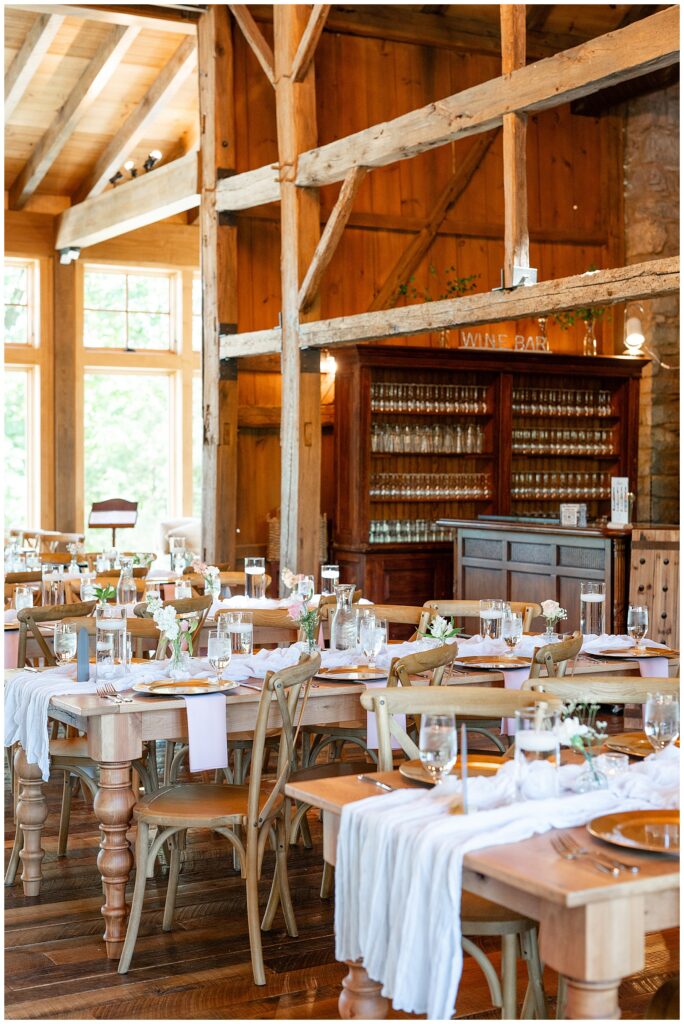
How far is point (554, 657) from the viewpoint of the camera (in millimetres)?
4359

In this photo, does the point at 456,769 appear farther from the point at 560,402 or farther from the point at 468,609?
the point at 560,402

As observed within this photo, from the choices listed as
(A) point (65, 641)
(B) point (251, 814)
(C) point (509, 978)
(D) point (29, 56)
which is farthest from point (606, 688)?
(D) point (29, 56)

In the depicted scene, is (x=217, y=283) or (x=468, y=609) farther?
(x=217, y=283)

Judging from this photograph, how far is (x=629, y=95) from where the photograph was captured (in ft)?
39.7

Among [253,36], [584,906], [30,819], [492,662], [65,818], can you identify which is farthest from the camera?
[253,36]

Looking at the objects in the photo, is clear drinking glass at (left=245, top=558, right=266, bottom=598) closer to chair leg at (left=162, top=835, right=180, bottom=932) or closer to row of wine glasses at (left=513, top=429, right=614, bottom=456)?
chair leg at (left=162, top=835, right=180, bottom=932)

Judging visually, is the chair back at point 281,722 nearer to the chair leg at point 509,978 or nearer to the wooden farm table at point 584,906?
the chair leg at point 509,978

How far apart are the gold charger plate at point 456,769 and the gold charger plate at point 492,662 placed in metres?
1.67

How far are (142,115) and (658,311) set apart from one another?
5.30m

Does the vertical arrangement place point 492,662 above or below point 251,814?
above

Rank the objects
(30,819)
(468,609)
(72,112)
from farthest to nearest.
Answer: (72,112)
(468,609)
(30,819)

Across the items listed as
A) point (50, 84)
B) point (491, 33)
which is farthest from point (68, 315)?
point (491, 33)

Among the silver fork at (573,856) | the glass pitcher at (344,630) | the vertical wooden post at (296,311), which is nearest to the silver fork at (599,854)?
the silver fork at (573,856)

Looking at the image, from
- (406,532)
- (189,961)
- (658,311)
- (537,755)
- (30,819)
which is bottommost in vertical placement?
(189,961)
